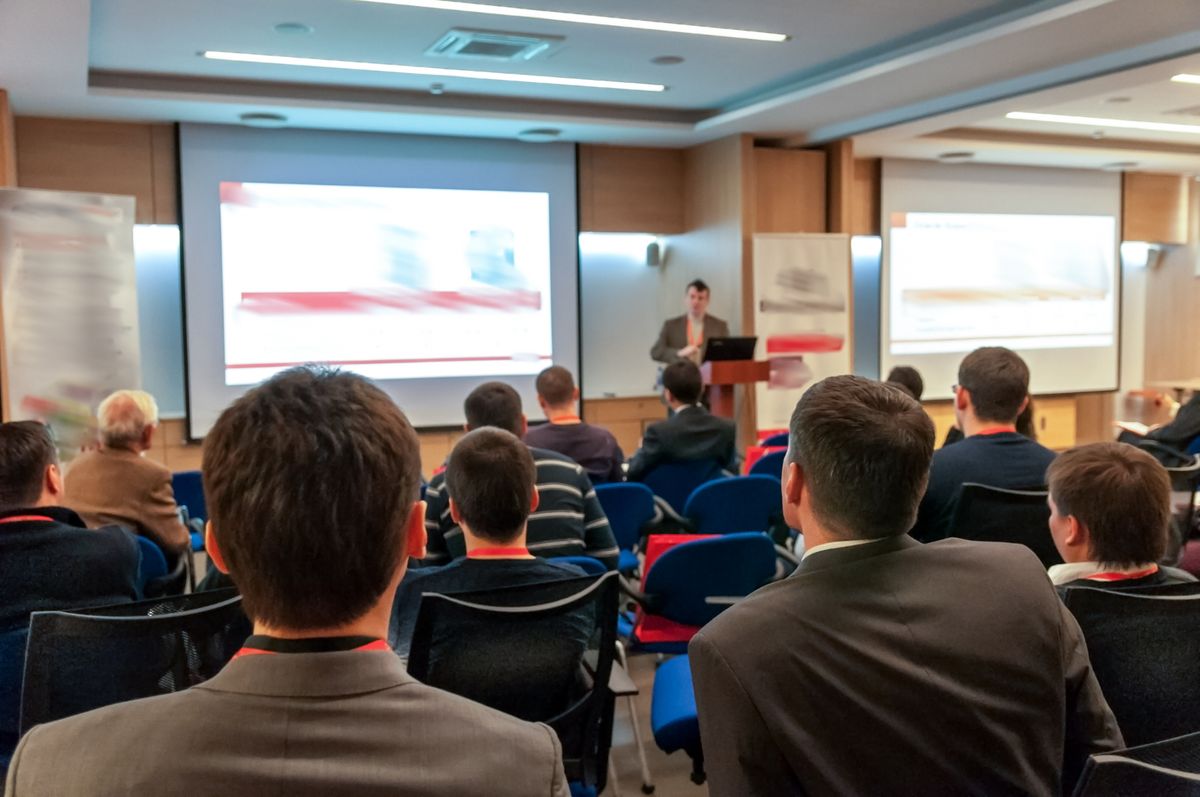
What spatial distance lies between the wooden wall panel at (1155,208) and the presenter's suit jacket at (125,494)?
11.0 metres

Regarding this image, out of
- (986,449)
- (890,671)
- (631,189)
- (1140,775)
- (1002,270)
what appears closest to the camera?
(1140,775)

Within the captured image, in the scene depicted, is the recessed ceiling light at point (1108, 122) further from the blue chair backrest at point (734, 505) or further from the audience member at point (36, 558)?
the audience member at point (36, 558)

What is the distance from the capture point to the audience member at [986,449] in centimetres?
312

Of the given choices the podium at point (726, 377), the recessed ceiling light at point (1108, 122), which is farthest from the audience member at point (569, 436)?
the recessed ceiling light at point (1108, 122)

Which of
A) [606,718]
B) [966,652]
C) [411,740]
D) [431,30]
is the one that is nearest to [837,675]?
[966,652]

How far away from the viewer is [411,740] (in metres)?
0.89

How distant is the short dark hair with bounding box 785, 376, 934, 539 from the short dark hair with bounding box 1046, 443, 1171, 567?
80 cm

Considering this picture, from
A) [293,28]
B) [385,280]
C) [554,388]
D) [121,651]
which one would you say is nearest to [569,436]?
[554,388]

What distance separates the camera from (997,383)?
3.23 metres

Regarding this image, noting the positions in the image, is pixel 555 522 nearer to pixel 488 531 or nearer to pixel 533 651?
pixel 488 531

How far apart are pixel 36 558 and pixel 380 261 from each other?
5.98 m

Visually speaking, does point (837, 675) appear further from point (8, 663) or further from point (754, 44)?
point (754, 44)

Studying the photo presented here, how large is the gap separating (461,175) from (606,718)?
21.8 ft

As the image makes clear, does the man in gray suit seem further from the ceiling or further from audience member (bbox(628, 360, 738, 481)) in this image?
the ceiling
